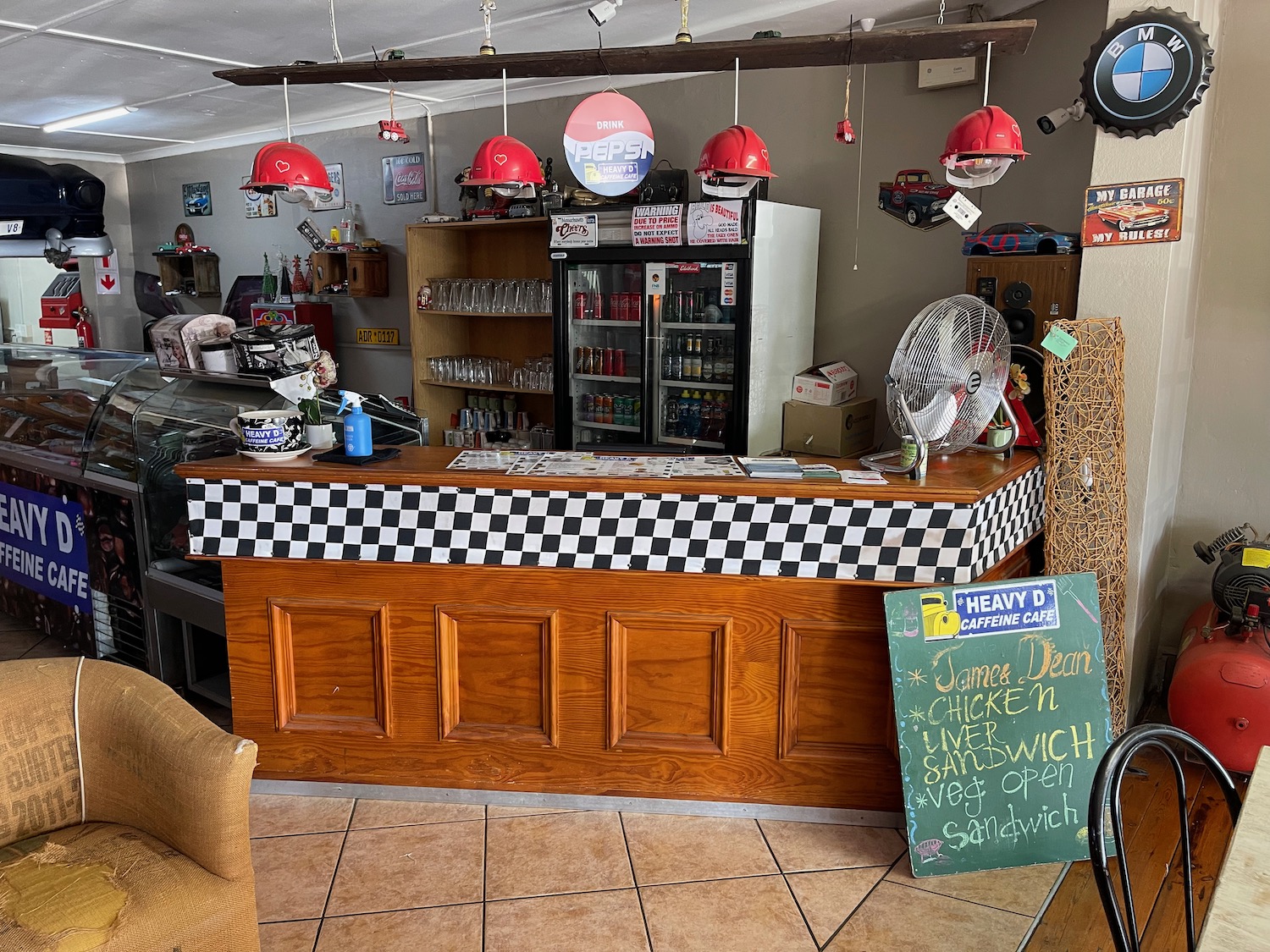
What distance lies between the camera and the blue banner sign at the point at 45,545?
407 cm

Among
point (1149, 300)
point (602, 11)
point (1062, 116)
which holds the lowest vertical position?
point (1149, 300)

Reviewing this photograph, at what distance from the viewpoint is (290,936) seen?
2.44m

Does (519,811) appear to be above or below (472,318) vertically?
below

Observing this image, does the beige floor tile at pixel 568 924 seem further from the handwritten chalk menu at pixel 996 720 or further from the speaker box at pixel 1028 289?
the speaker box at pixel 1028 289

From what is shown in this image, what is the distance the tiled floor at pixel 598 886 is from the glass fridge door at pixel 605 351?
2.49m

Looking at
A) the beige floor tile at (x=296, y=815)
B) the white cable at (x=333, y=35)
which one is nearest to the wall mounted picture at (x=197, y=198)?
the white cable at (x=333, y=35)

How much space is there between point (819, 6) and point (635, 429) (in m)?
2.22

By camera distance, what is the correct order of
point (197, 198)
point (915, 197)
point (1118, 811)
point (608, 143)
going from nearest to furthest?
point (1118, 811) → point (608, 143) → point (915, 197) → point (197, 198)

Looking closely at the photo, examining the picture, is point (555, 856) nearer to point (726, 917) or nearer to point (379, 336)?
point (726, 917)

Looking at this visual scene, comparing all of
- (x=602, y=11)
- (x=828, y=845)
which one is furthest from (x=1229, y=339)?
(x=602, y=11)

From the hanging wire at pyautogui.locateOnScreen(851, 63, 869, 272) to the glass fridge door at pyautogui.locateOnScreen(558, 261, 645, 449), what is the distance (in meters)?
1.14

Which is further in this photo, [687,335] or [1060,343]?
[687,335]

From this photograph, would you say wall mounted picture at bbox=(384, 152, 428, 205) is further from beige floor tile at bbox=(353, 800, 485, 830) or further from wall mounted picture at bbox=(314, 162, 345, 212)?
beige floor tile at bbox=(353, 800, 485, 830)

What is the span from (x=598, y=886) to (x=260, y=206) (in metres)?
6.64
